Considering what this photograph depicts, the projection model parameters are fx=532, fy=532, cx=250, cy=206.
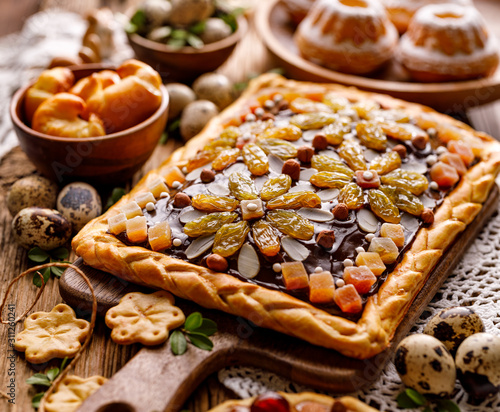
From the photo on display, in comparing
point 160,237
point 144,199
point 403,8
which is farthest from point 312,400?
point 403,8

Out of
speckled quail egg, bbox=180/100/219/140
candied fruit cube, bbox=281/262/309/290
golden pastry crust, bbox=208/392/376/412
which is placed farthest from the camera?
speckled quail egg, bbox=180/100/219/140

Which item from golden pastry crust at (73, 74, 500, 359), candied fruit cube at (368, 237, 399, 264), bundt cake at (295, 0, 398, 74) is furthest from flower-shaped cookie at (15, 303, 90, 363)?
bundt cake at (295, 0, 398, 74)

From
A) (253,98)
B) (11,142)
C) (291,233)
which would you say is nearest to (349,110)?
(253,98)

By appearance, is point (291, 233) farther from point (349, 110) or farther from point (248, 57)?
point (248, 57)

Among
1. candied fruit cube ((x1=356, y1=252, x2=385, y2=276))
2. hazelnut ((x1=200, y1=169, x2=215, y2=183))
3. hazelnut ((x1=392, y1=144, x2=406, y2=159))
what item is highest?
hazelnut ((x1=392, y1=144, x2=406, y2=159))

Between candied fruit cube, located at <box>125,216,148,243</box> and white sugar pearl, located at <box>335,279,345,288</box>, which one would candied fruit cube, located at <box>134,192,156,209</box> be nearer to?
candied fruit cube, located at <box>125,216,148,243</box>

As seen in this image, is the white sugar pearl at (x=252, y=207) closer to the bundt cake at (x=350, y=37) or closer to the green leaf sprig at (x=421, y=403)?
the green leaf sprig at (x=421, y=403)
